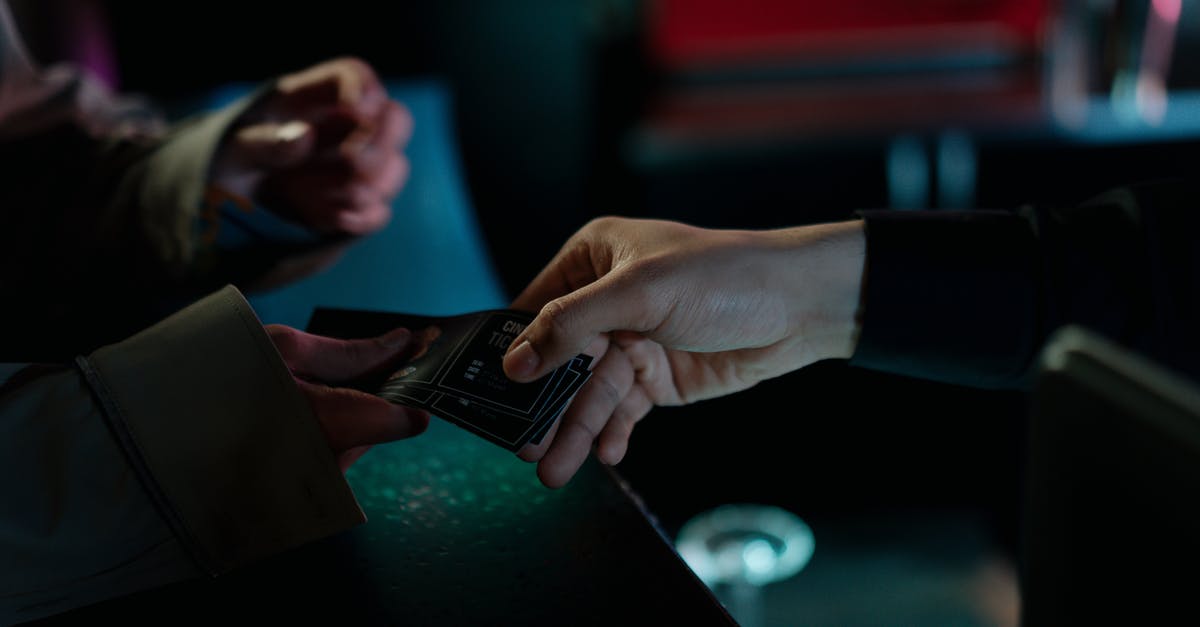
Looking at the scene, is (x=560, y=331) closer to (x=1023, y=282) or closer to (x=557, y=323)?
(x=557, y=323)

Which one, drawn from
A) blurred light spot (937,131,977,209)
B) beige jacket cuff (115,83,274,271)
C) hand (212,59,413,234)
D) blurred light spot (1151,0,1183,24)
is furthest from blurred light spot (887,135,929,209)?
beige jacket cuff (115,83,274,271)

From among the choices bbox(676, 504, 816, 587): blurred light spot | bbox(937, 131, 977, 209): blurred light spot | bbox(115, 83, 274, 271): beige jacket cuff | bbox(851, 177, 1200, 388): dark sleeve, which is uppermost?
bbox(115, 83, 274, 271): beige jacket cuff

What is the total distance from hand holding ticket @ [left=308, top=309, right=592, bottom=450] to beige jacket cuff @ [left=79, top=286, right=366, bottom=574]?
0.29 feet

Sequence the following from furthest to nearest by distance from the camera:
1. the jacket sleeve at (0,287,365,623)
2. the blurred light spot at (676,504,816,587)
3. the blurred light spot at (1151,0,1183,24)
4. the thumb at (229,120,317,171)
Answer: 1. the blurred light spot at (1151,0,1183,24)
2. the blurred light spot at (676,504,816,587)
3. the thumb at (229,120,317,171)
4. the jacket sleeve at (0,287,365,623)

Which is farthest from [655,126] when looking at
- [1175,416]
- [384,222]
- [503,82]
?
[1175,416]

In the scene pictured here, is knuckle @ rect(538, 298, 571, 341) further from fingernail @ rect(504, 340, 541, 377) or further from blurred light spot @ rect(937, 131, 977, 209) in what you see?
blurred light spot @ rect(937, 131, 977, 209)

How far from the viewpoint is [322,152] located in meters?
1.36

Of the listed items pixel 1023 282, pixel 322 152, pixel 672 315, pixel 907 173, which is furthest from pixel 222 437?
pixel 907 173

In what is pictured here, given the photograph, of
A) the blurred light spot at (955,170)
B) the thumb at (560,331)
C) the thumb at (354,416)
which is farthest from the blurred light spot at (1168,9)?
the thumb at (354,416)

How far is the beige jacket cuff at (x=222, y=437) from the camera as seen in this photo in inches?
24.1

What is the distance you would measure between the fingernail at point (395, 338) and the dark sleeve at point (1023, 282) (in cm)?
42

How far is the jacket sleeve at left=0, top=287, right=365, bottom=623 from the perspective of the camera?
597 millimetres

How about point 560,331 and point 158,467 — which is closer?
point 158,467

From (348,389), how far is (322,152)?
76 centimetres
